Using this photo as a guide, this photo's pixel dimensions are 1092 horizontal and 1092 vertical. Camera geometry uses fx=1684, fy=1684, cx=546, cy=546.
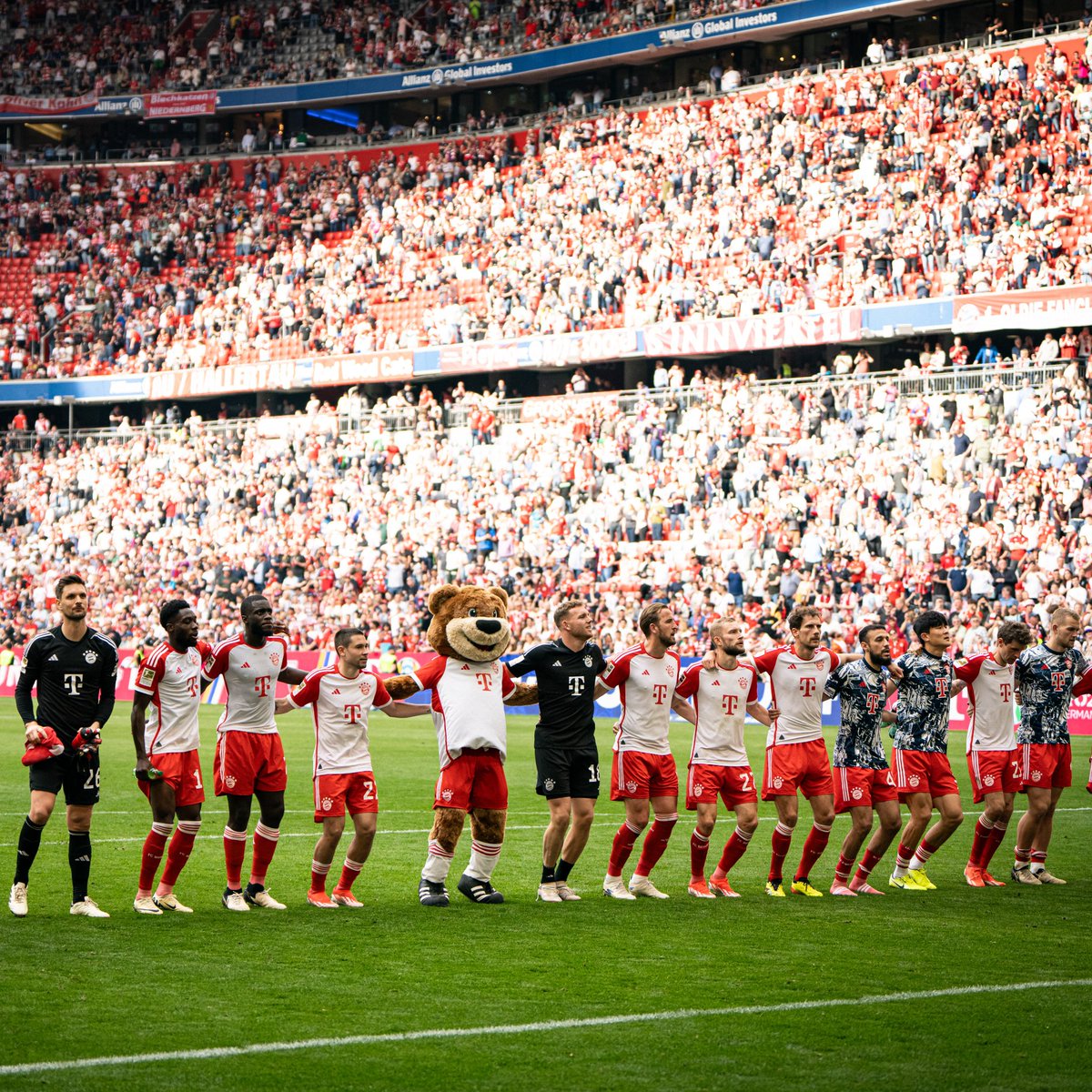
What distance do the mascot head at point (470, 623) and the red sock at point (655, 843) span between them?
5.68 feet

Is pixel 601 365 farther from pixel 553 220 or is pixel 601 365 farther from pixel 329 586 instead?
pixel 329 586

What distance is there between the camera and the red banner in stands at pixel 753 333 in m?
35.3

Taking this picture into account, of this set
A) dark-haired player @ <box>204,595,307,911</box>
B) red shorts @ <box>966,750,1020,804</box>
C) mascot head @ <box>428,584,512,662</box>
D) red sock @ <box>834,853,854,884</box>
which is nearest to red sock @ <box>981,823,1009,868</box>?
red shorts @ <box>966,750,1020,804</box>

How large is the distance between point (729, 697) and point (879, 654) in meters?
1.21

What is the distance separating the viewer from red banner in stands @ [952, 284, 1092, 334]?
103 ft

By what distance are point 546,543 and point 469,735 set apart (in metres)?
24.9

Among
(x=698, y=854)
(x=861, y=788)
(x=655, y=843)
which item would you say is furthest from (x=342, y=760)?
(x=861, y=788)

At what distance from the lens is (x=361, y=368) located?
45.1 m

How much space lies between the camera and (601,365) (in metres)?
42.4

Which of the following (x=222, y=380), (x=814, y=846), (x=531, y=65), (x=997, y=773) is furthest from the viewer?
(x=531, y=65)

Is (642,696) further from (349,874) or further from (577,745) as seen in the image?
(349,874)

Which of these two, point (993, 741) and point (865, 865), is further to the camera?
point (993, 741)

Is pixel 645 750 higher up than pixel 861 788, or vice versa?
pixel 645 750

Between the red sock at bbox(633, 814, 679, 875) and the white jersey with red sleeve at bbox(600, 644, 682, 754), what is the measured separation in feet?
1.67
